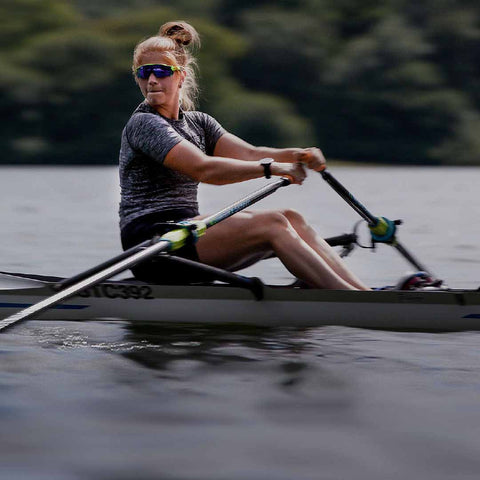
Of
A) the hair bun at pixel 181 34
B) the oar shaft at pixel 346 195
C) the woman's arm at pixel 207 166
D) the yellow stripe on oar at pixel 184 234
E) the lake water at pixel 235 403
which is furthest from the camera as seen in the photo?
the oar shaft at pixel 346 195

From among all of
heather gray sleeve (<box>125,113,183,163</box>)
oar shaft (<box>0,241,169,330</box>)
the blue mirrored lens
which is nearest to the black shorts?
oar shaft (<box>0,241,169,330</box>)

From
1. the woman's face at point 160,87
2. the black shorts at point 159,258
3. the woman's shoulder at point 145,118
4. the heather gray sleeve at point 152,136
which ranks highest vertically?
the woman's face at point 160,87

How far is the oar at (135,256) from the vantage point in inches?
234

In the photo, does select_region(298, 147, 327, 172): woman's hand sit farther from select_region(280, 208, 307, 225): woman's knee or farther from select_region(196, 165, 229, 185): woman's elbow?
select_region(196, 165, 229, 185): woman's elbow

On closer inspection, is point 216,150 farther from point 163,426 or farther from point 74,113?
point 74,113

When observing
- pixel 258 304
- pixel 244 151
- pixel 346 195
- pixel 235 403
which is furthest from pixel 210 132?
pixel 235 403

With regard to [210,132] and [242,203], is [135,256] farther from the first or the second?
[210,132]

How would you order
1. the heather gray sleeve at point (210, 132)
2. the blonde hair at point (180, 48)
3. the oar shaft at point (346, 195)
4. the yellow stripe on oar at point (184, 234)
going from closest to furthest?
the yellow stripe on oar at point (184, 234)
the blonde hair at point (180, 48)
the heather gray sleeve at point (210, 132)
the oar shaft at point (346, 195)

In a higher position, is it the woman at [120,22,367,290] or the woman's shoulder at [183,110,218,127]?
the woman's shoulder at [183,110,218,127]

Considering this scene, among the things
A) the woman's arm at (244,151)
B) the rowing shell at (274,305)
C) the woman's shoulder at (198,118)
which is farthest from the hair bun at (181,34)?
the rowing shell at (274,305)

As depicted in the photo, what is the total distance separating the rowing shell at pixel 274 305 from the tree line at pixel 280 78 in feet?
165

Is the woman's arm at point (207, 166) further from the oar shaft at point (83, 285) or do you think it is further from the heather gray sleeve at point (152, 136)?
the oar shaft at point (83, 285)

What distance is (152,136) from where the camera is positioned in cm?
662

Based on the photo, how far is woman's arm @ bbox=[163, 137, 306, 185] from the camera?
259 inches
